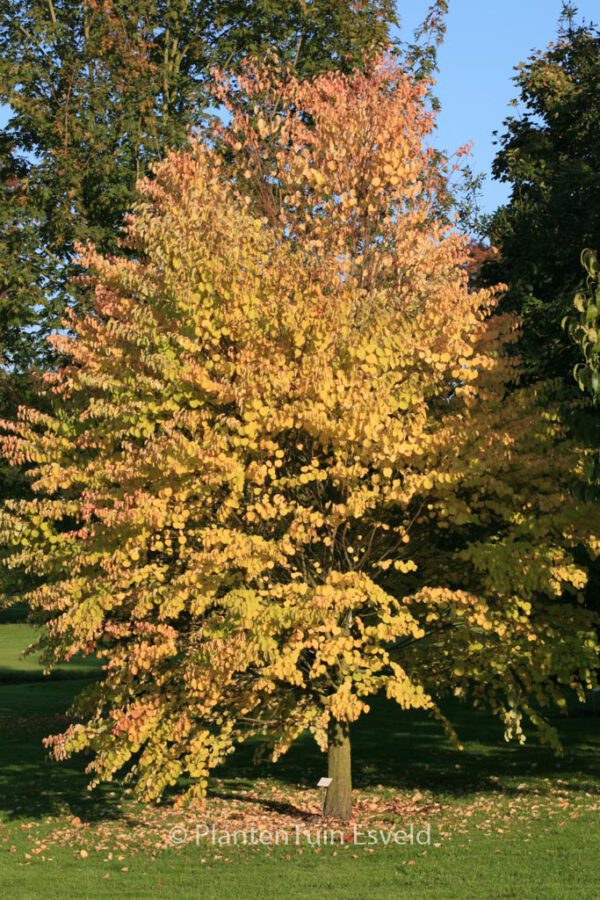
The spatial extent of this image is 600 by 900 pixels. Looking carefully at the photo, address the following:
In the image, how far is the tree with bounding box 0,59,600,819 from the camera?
12.3 metres

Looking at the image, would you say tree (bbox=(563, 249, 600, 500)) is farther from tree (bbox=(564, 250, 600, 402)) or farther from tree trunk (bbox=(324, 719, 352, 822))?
tree trunk (bbox=(324, 719, 352, 822))

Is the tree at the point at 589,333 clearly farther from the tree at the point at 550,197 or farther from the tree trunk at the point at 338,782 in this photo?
the tree trunk at the point at 338,782

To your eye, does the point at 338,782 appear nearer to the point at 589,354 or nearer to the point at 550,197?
the point at 589,354

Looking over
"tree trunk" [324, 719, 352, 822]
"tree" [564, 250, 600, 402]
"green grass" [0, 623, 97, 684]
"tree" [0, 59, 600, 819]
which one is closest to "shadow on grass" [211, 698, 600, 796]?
"tree trunk" [324, 719, 352, 822]

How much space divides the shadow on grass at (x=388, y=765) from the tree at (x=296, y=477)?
15.5 feet

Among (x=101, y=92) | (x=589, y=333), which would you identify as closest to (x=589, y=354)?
(x=589, y=333)

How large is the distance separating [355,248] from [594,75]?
7208 millimetres

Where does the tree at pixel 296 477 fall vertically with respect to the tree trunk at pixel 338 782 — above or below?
above

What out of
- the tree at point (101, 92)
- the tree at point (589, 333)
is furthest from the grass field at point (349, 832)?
the tree at point (101, 92)

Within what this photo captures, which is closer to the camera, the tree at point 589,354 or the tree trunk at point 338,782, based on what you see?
the tree at point 589,354

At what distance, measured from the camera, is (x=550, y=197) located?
59.0ft

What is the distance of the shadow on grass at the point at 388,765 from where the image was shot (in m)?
18.9

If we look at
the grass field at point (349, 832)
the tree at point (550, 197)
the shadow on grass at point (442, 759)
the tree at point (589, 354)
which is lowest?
the grass field at point (349, 832)

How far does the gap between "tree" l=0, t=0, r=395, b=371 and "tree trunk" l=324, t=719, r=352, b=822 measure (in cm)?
1197
